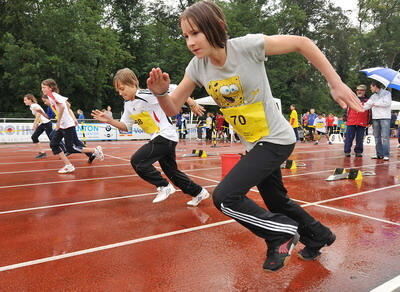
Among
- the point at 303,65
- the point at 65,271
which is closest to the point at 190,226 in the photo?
the point at 65,271

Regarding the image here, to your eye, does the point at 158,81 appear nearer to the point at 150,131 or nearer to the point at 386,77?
the point at 150,131

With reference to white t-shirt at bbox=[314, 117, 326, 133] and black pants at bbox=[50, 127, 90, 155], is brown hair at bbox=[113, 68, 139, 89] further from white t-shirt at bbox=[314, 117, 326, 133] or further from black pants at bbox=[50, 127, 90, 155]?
white t-shirt at bbox=[314, 117, 326, 133]

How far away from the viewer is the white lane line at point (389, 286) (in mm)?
2441

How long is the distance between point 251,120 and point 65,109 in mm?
6173

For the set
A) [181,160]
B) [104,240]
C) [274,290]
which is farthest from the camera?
[181,160]

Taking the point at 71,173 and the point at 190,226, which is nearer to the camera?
the point at 190,226

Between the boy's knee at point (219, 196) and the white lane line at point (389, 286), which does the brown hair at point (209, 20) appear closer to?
the boy's knee at point (219, 196)

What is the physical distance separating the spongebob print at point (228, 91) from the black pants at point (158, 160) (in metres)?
2.27

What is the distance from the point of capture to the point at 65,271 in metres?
2.83

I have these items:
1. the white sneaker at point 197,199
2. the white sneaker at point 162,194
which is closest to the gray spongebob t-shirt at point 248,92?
the white sneaker at point 197,199

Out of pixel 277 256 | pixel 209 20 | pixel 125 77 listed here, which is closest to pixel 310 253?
pixel 277 256

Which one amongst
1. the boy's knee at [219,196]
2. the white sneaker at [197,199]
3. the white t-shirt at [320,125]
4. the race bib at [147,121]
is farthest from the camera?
the white t-shirt at [320,125]

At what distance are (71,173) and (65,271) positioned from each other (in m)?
5.44

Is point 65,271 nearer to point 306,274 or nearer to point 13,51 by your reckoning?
point 306,274
